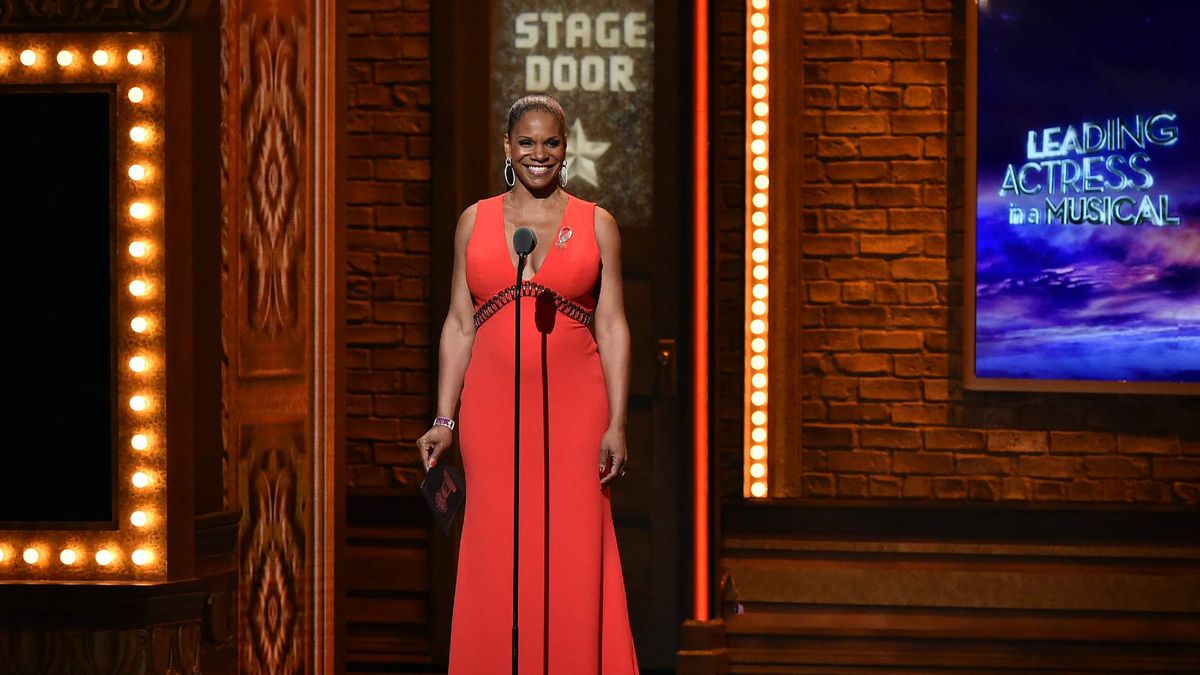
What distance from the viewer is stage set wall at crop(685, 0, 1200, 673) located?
19.9ft

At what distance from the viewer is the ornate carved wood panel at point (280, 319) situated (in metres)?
4.29

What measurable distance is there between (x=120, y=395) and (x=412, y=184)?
8.59 feet

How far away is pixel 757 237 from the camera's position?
6105mm

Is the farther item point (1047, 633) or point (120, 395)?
point (1047, 633)

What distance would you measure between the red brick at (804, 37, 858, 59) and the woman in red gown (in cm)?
246

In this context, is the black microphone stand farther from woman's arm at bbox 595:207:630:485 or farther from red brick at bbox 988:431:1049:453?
red brick at bbox 988:431:1049:453

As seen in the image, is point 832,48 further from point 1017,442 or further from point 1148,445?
point 1148,445

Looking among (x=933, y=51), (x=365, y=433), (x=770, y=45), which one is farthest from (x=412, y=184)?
(x=933, y=51)

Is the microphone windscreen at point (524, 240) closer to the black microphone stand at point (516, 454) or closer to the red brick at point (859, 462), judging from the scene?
the black microphone stand at point (516, 454)

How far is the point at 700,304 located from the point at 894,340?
31.3 inches

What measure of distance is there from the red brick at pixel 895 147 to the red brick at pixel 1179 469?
142 centimetres

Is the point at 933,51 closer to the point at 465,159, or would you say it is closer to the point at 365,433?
the point at 465,159

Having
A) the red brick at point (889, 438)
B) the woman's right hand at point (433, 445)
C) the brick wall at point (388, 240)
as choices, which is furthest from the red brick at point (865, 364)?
the woman's right hand at point (433, 445)

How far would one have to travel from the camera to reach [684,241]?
6102 mm
